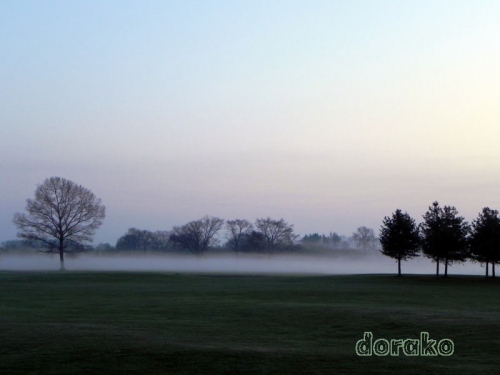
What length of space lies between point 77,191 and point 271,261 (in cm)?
5596

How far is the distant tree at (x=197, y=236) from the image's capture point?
155 metres

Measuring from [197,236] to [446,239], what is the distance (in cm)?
9346

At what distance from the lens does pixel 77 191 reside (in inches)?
3711

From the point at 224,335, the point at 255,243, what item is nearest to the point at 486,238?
the point at 224,335

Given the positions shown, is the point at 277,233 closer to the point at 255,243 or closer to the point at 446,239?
the point at 255,243

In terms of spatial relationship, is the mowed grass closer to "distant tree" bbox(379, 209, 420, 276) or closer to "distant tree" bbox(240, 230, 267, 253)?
"distant tree" bbox(379, 209, 420, 276)

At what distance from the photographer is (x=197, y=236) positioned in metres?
155

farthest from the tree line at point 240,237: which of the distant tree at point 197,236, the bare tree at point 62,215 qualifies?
the bare tree at point 62,215

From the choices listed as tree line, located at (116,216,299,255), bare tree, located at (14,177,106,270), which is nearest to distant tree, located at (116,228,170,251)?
tree line, located at (116,216,299,255)

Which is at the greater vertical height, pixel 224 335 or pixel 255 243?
pixel 224 335

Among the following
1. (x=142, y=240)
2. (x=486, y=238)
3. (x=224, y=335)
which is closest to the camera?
(x=224, y=335)

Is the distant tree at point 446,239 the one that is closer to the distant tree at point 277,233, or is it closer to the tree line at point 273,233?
the tree line at point 273,233

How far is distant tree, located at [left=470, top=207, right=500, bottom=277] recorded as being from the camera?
6538 centimetres

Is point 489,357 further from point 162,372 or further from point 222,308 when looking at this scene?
point 222,308
